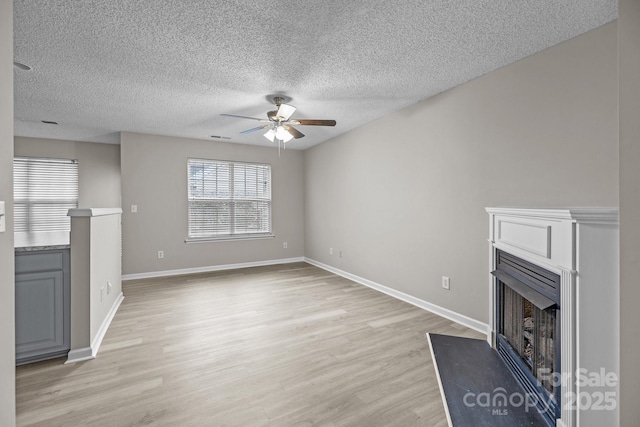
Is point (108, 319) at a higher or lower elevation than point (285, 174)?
lower

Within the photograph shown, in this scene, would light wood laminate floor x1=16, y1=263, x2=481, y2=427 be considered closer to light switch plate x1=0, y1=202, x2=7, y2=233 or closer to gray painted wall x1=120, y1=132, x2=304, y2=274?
light switch plate x1=0, y1=202, x2=7, y2=233

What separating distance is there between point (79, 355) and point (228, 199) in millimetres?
3550

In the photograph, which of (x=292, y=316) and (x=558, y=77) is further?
(x=292, y=316)

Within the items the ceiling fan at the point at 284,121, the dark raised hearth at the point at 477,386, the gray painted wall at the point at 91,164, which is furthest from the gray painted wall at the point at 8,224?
the gray painted wall at the point at 91,164

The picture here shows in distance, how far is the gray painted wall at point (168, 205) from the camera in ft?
15.3

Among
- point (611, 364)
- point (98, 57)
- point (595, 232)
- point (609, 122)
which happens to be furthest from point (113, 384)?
point (609, 122)

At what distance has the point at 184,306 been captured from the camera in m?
3.40

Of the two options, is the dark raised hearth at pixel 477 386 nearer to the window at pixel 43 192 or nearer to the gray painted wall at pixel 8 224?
the gray painted wall at pixel 8 224

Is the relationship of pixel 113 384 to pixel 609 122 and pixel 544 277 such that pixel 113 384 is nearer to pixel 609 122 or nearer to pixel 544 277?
pixel 544 277

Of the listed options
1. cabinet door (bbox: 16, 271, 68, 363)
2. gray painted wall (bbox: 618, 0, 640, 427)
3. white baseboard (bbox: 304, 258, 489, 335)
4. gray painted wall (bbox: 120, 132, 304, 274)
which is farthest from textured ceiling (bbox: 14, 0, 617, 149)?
white baseboard (bbox: 304, 258, 489, 335)

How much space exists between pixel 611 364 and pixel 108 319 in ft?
12.7

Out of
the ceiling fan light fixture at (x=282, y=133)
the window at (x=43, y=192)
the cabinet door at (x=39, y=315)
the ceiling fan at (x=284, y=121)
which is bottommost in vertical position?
the cabinet door at (x=39, y=315)

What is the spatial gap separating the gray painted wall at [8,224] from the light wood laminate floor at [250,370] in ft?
2.03

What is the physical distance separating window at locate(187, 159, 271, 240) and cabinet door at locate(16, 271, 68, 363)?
3.01 metres
